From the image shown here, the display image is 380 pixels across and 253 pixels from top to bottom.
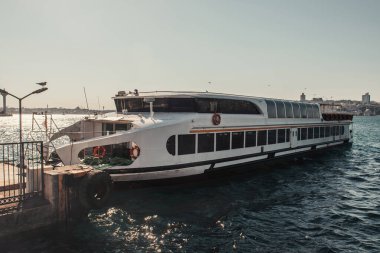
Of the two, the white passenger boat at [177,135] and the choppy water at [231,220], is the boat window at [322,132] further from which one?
the choppy water at [231,220]

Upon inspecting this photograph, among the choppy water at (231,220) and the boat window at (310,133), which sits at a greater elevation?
the boat window at (310,133)

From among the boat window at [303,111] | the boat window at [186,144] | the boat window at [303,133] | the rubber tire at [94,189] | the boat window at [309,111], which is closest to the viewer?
the rubber tire at [94,189]

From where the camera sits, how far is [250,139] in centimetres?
2200

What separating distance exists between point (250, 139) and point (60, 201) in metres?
13.7

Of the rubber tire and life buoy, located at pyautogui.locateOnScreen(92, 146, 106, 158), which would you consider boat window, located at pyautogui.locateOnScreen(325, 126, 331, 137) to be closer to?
life buoy, located at pyautogui.locateOnScreen(92, 146, 106, 158)

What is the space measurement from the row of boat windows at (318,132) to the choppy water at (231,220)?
307 inches

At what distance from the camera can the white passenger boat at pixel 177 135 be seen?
52.1ft

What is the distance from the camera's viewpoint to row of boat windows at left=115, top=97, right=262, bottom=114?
18719mm

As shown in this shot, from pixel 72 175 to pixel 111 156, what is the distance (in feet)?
17.7

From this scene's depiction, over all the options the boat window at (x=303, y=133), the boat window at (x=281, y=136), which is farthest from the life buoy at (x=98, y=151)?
the boat window at (x=303, y=133)

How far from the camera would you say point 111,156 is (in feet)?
58.3

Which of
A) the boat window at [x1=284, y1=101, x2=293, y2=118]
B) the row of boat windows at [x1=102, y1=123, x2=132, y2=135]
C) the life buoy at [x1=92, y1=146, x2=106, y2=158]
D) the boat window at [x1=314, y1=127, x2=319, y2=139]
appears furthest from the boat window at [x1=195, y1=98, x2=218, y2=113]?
the boat window at [x1=314, y1=127, x2=319, y2=139]

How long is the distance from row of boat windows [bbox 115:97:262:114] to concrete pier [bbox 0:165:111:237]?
22.5ft

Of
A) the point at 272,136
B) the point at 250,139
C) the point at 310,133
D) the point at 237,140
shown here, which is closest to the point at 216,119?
the point at 237,140
